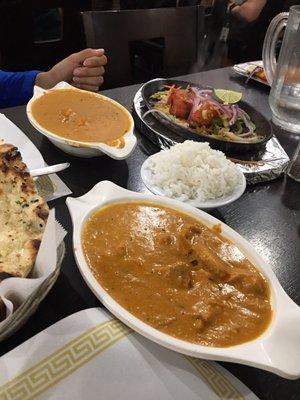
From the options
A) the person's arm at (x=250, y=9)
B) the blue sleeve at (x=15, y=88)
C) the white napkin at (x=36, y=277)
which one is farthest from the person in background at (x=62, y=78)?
the person's arm at (x=250, y=9)

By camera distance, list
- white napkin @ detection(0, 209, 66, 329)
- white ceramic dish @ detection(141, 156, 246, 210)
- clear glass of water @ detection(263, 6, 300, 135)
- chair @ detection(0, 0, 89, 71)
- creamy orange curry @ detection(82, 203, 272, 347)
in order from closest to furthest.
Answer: white napkin @ detection(0, 209, 66, 329) → creamy orange curry @ detection(82, 203, 272, 347) → white ceramic dish @ detection(141, 156, 246, 210) → clear glass of water @ detection(263, 6, 300, 135) → chair @ detection(0, 0, 89, 71)

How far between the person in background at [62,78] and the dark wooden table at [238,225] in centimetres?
30

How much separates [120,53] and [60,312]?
1.86 meters

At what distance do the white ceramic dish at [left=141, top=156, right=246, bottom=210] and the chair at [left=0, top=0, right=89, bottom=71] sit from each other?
221 centimetres

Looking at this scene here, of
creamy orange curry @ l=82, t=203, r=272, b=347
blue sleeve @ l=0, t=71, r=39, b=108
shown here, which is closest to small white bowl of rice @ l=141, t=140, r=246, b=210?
creamy orange curry @ l=82, t=203, r=272, b=347

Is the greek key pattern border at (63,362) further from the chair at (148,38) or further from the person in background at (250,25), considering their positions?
the person in background at (250,25)

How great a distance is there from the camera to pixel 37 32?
10.6ft

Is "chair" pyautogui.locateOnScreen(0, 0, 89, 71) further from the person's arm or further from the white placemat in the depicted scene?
the white placemat

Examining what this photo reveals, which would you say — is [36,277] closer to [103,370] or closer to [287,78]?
[103,370]

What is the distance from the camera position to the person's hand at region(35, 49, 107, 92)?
198cm

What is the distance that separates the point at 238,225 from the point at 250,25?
286cm

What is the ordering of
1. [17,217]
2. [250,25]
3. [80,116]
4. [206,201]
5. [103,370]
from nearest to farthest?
[103,370], [17,217], [206,201], [80,116], [250,25]

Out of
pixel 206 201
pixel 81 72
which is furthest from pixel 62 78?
pixel 206 201

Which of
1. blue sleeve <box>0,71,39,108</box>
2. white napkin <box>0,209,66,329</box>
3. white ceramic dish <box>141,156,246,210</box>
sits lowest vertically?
white ceramic dish <box>141,156,246,210</box>
